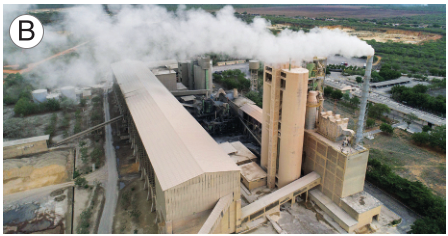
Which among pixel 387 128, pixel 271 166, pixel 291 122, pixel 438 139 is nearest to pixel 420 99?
pixel 387 128

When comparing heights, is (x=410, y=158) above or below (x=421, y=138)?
below

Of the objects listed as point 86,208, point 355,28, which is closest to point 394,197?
point 86,208

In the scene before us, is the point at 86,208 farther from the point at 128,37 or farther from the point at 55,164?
the point at 128,37

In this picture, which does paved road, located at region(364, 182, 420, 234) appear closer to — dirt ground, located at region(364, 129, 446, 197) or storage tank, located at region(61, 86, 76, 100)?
dirt ground, located at region(364, 129, 446, 197)

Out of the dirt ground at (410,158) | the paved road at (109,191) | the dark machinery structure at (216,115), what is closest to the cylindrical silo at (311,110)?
the dirt ground at (410,158)

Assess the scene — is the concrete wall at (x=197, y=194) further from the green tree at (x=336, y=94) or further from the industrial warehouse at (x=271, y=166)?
the green tree at (x=336, y=94)

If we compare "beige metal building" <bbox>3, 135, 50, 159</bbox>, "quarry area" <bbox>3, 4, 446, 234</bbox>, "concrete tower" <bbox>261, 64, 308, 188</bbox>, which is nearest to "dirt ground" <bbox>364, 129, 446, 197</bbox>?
"quarry area" <bbox>3, 4, 446, 234</bbox>

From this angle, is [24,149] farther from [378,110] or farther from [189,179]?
[378,110]
